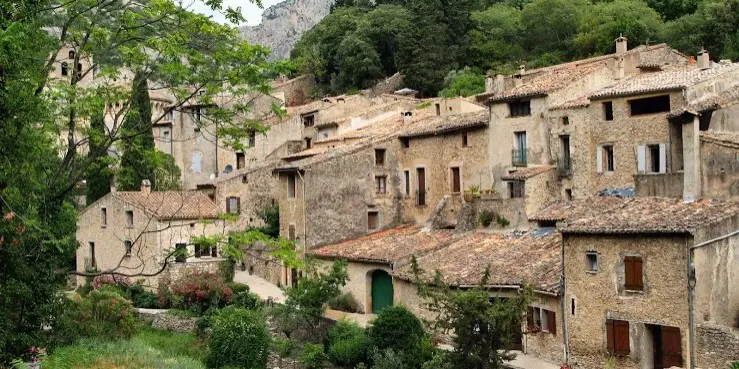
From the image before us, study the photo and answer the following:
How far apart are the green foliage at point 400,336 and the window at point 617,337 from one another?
20.3 ft

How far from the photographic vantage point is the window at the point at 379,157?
4166 centimetres

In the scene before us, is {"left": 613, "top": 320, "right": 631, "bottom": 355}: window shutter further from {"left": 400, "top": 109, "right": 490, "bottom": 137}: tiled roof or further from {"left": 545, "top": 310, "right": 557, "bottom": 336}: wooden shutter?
{"left": 400, "top": 109, "right": 490, "bottom": 137}: tiled roof

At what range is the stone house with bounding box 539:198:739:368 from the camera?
73.4 feet

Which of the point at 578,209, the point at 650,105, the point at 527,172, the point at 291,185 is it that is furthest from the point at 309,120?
the point at 578,209

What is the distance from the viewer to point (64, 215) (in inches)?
782

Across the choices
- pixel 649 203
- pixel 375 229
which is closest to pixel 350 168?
pixel 375 229

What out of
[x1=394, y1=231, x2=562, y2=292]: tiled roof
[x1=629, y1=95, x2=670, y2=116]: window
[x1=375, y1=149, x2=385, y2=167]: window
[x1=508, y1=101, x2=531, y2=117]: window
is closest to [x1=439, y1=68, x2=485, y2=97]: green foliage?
[x1=375, y1=149, x2=385, y2=167]: window

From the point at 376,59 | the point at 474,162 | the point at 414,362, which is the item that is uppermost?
the point at 376,59

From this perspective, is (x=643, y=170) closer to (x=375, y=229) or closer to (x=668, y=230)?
(x=668, y=230)

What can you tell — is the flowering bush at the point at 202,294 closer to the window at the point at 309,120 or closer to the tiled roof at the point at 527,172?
the tiled roof at the point at 527,172

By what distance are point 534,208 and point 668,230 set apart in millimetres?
10851

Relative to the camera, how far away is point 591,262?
2494 cm

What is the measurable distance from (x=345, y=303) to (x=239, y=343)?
7470mm

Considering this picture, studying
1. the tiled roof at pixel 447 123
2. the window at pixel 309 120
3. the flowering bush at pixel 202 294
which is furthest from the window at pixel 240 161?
the flowering bush at pixel 202 294
